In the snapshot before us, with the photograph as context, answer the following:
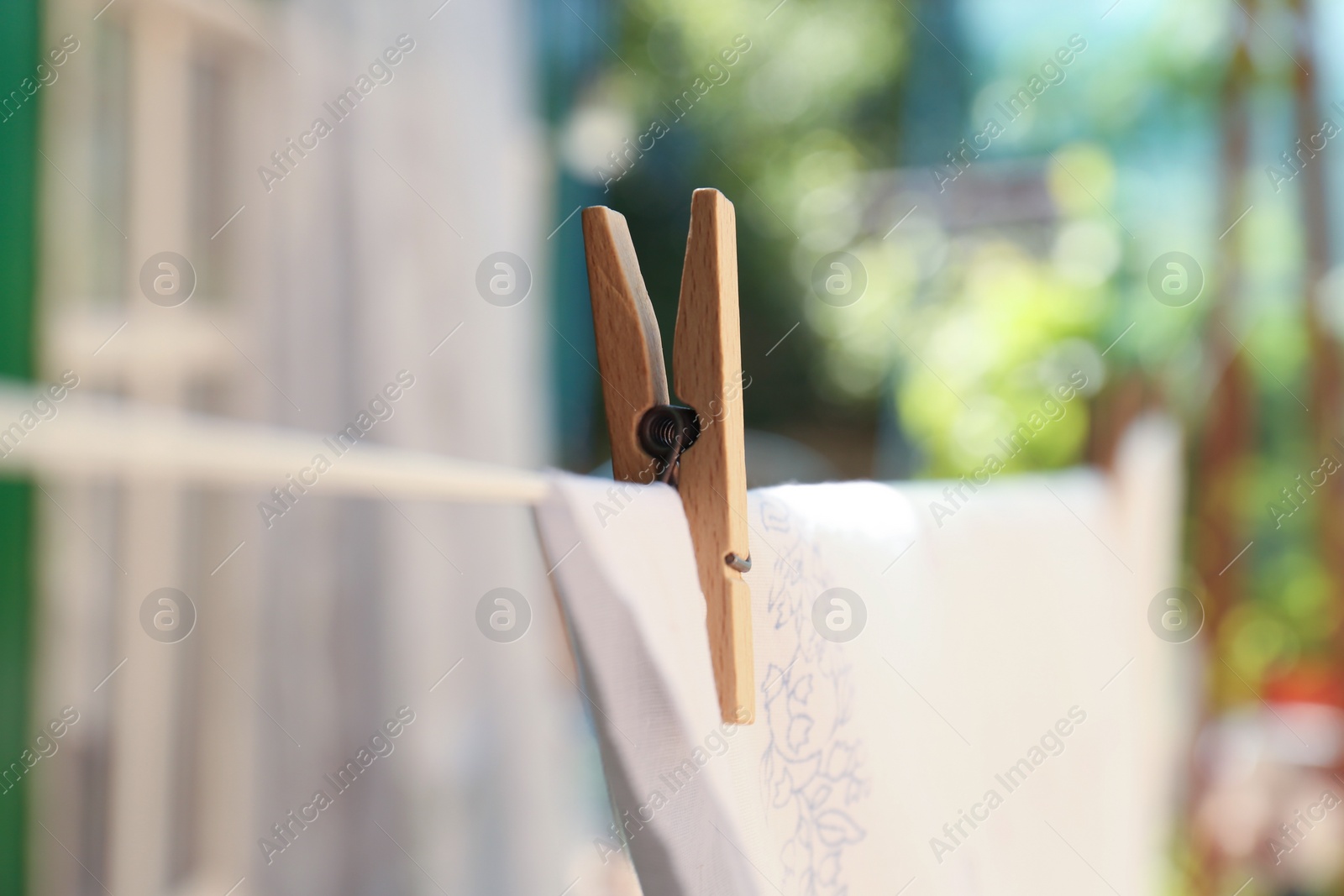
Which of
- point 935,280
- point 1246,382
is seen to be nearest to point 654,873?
point 1246,382

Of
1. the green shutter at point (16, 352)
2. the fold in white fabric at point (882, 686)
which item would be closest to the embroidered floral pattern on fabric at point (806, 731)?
the fold in white fabric at point (882, 686)

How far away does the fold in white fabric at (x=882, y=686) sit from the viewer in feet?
1.09

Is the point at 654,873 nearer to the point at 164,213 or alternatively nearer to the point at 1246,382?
the point at 164,213

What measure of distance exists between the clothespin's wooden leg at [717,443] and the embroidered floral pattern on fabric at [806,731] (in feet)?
0.12

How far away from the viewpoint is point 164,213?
111 centimetres

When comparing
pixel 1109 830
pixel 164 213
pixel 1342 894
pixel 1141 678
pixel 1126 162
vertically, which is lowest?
pixel 1342 894

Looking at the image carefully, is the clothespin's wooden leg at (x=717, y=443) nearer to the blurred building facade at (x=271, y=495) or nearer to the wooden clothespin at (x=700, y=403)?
the wooden clothespin at (x=700, y=403)

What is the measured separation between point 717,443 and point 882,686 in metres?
0.21

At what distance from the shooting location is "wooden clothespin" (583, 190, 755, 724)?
0.34m

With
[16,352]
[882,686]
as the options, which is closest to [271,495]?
[16,352]

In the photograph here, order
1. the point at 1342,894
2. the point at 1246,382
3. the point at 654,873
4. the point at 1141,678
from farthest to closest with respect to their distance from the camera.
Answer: the point at 1246,382 → the point at 1342,894 → the point at 1141,678 → the point at 654,873

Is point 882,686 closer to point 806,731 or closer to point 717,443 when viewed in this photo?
point 806,731

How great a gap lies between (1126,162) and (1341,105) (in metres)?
0.38

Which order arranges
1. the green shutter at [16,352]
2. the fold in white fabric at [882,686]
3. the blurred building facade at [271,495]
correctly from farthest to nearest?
the blurred building facade at [271,495], the green shutter at [16,352], the fold in white fabric at [882,686]
